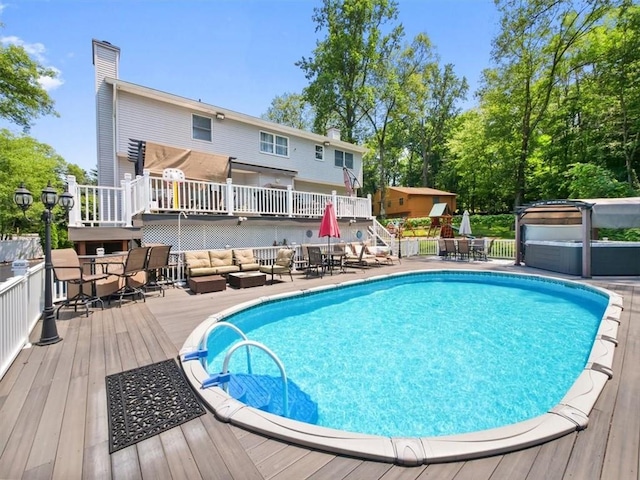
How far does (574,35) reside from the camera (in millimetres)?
20344

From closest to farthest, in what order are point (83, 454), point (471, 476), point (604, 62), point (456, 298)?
1. point (471, 476)
2. point (83, 454)
3. point (456, 298)
4. point (604, 62)

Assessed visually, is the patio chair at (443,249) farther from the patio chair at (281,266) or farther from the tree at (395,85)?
the tree at (395,85)

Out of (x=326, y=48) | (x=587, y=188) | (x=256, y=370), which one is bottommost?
(x=256, y=370)

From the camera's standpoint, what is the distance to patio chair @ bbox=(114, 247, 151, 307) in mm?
6545

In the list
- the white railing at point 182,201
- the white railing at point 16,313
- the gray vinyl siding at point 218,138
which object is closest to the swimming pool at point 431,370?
the white railing at point 16,313

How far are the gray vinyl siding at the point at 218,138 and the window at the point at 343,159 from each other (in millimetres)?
473

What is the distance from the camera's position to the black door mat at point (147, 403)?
252 centimetres

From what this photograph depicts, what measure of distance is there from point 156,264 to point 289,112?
3058 cm

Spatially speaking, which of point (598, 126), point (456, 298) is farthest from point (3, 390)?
point (598, 126)

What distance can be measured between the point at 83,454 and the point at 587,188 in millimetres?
23011

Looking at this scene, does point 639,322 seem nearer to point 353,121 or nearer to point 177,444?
point 177,444

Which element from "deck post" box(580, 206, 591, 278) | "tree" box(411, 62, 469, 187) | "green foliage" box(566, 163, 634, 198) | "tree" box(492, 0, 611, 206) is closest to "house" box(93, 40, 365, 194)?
"deck post" box(580, 206, 591, 278)

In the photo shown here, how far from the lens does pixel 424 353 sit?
17.3ft

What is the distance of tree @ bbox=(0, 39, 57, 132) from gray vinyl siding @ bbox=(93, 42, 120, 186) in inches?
338
